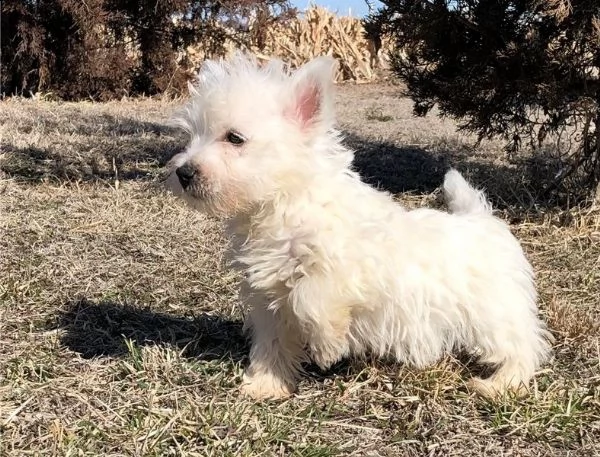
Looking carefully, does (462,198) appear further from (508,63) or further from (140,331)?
A: (508,63)

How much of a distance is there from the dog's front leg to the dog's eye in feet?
2.13

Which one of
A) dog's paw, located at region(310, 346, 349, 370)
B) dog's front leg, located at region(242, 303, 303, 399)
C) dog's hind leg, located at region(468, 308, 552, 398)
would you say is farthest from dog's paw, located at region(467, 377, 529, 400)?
dog's front leg, located at region(242, 303, 303, 399)

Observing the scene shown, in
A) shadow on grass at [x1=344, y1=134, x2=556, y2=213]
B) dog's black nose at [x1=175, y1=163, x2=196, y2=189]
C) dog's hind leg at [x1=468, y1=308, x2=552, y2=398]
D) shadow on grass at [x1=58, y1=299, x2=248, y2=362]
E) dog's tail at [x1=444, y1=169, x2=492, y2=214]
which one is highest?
dog's black nose at [x1=175, y1=163, x2=196, y2=189]

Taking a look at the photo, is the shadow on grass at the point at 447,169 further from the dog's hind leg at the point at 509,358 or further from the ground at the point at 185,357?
the dog's hind leg at the point at 509,358

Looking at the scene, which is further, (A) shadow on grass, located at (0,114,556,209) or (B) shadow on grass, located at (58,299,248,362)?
(A) shadow on grass, located at (0,114,556,209)

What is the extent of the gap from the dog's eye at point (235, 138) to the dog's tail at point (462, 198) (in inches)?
46.1

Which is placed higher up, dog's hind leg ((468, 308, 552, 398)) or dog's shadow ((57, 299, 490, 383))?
dog's hind leg ((468, 308, 552, 398))

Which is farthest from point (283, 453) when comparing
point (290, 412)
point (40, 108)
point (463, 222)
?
point (40, 108)

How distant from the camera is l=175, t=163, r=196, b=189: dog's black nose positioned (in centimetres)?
235

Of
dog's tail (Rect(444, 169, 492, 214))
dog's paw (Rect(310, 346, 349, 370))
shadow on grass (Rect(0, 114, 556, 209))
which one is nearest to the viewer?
dog's paw (Rect(310, 346, 349, 370))

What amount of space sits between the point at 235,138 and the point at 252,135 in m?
0.06

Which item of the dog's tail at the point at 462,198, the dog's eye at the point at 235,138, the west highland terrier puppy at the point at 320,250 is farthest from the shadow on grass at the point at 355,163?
the dog's eye at the point at 235,138

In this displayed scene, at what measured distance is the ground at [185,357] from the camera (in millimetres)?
2328

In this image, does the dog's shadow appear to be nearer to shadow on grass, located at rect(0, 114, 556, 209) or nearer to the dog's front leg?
the dog's front leg
